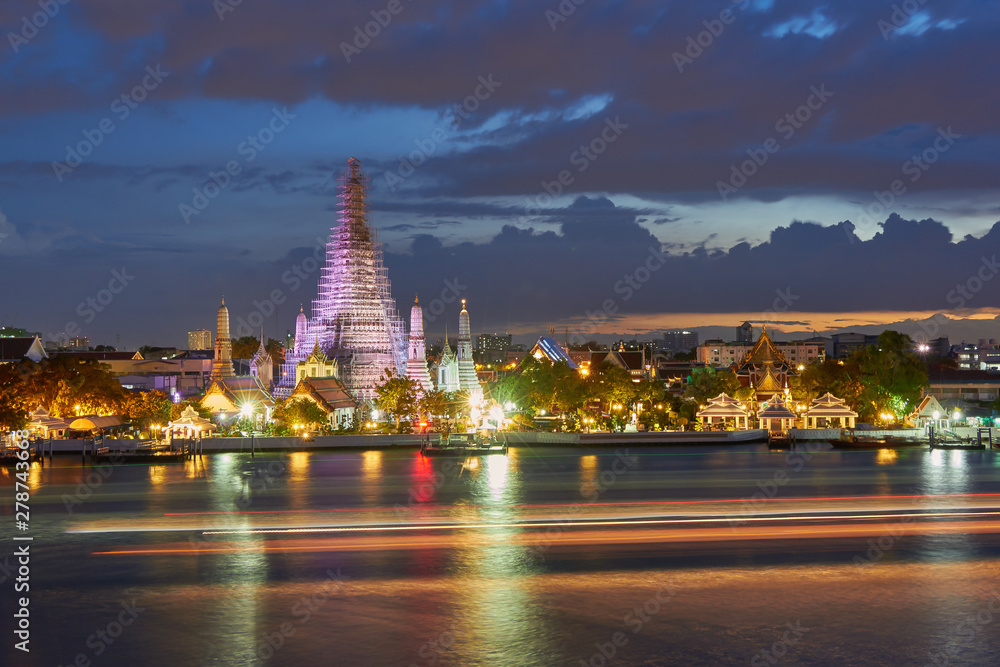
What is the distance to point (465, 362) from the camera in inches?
3125

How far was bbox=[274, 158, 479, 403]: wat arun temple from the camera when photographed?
250ft

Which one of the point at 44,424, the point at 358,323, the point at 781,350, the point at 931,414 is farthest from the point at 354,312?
the point at 781,350

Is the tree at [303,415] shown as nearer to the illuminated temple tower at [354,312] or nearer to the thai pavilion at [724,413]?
the illuminated temple tower at [354,312]

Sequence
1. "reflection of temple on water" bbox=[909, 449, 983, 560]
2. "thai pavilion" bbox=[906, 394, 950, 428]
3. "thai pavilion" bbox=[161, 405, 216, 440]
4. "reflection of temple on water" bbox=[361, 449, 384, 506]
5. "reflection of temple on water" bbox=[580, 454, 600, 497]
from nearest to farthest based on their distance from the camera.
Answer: "reflection of temple on water" bbox=[909, 449, 983, 560] → "reflection of temple on water" bbox=[361, 449, 384, 506] → "reflection of temple on water" bbox=[580, 454, 600, 497] → "thai pavilion" bbox=[161, 405, 216, 440] → "thai pavilion" bbox=[906, 394, 950, 428]

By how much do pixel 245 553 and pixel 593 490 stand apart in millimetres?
15591

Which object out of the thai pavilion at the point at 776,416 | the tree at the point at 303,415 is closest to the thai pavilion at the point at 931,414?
the thai pavilion at the point at 776,416

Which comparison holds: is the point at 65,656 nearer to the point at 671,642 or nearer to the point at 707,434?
the point at 671,642

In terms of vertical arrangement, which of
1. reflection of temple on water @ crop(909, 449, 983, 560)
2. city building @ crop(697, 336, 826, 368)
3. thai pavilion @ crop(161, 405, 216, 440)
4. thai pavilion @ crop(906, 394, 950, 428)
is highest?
city building @ crop(697, 336, 826, 368)

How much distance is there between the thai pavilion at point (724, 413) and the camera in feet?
196

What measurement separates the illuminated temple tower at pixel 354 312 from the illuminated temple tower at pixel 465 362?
17.6ft

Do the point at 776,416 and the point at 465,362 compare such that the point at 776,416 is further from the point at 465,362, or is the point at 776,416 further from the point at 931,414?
the point at 465,362

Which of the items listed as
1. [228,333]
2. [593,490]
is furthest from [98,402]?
[593,490]

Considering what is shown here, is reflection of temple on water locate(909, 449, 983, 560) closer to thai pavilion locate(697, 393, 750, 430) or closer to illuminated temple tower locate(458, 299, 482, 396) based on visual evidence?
thai pavilion locate(697, 393, 750, 430)

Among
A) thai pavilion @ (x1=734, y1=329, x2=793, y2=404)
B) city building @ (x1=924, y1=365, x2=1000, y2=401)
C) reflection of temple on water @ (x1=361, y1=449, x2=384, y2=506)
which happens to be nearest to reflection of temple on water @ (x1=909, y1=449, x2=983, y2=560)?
thai pavilion @ (x1=734, y1=329, x2=793, y2=404)
